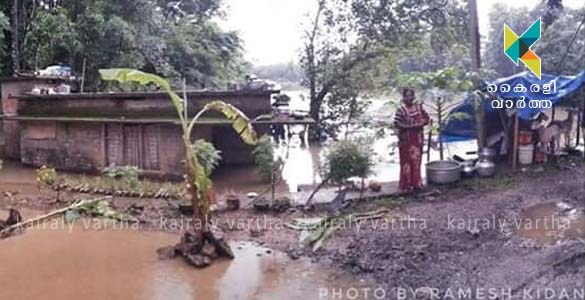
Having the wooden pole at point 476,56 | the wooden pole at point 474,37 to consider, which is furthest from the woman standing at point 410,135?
the wooden pole at point 474,37

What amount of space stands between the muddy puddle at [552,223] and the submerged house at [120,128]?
14.2 feet

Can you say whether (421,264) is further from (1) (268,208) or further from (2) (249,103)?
(2) (249,103)

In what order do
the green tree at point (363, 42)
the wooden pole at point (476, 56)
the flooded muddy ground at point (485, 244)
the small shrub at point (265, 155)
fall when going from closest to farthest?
the flooded muddy ground at point (485, 244) → the small shrub at point (265, 155) → the wooden pole at point (476, 56) → the green tree at point (363, 42)

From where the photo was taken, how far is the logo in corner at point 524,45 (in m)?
9.60

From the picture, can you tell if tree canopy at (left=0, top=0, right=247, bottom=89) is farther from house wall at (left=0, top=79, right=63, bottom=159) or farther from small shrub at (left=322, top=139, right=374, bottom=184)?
small shrub at (left=322, top=139, right=374, bottom=184)

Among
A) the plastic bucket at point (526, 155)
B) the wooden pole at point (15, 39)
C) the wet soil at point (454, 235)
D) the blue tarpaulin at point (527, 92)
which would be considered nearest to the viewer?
the wet soil at point (454, 235)

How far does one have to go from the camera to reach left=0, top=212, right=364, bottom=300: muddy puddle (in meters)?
5.28

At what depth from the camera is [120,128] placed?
1105 cm

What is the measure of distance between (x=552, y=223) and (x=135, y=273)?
5.21 metres

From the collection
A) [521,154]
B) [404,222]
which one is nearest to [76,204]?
[404,222]

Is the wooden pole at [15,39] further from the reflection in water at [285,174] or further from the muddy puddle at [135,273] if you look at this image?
the muddy puddle at [135,273]

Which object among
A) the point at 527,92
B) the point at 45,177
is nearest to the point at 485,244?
the point at 527,92

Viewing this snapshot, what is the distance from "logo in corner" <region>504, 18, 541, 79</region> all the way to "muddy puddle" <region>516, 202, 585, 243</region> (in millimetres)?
3167

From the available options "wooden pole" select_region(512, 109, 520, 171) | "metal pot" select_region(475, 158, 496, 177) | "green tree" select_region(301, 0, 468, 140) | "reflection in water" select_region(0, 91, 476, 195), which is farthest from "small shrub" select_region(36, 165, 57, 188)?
"green tree" select_region(301, 0, 468, 140)
